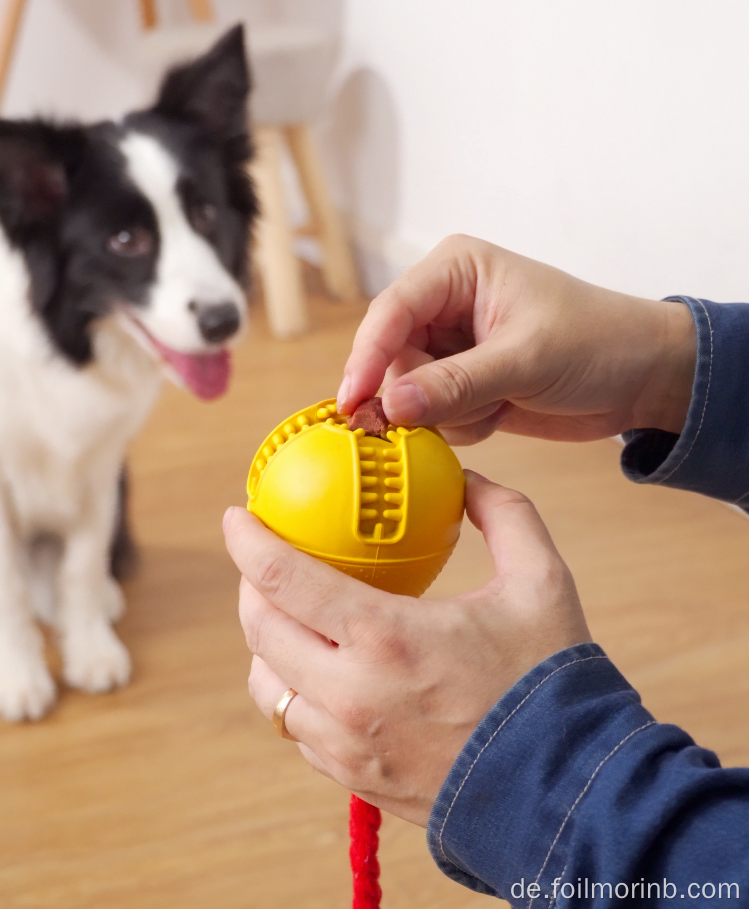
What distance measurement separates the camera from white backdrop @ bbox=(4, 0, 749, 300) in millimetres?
1402

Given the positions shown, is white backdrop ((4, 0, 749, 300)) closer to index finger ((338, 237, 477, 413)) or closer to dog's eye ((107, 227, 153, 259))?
dog's eye ((107, 227, 153, 259))

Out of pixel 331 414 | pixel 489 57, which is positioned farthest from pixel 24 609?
pixel 489 57

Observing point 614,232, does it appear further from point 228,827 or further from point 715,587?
point 228,827

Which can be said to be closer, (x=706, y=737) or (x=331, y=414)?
(x=331, y=414)

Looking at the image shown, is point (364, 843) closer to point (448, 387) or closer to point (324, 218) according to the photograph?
point (448, 387)

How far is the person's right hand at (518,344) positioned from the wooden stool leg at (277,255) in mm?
1513

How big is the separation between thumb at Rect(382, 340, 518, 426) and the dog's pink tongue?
2.02 ft

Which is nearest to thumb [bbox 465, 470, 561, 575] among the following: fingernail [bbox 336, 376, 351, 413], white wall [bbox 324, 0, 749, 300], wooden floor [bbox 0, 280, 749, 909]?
fingernail [bbox 336, 376, 351, 413]

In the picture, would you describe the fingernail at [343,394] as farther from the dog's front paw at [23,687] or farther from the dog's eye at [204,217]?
the dog's front paw at [23,687]

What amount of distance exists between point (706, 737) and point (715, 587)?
1.10 feet

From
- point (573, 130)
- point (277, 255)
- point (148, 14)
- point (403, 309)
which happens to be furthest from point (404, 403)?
point (148, 14)

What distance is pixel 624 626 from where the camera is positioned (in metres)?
1.30

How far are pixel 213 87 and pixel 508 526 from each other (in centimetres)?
90

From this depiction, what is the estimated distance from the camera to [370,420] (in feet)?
1.98
